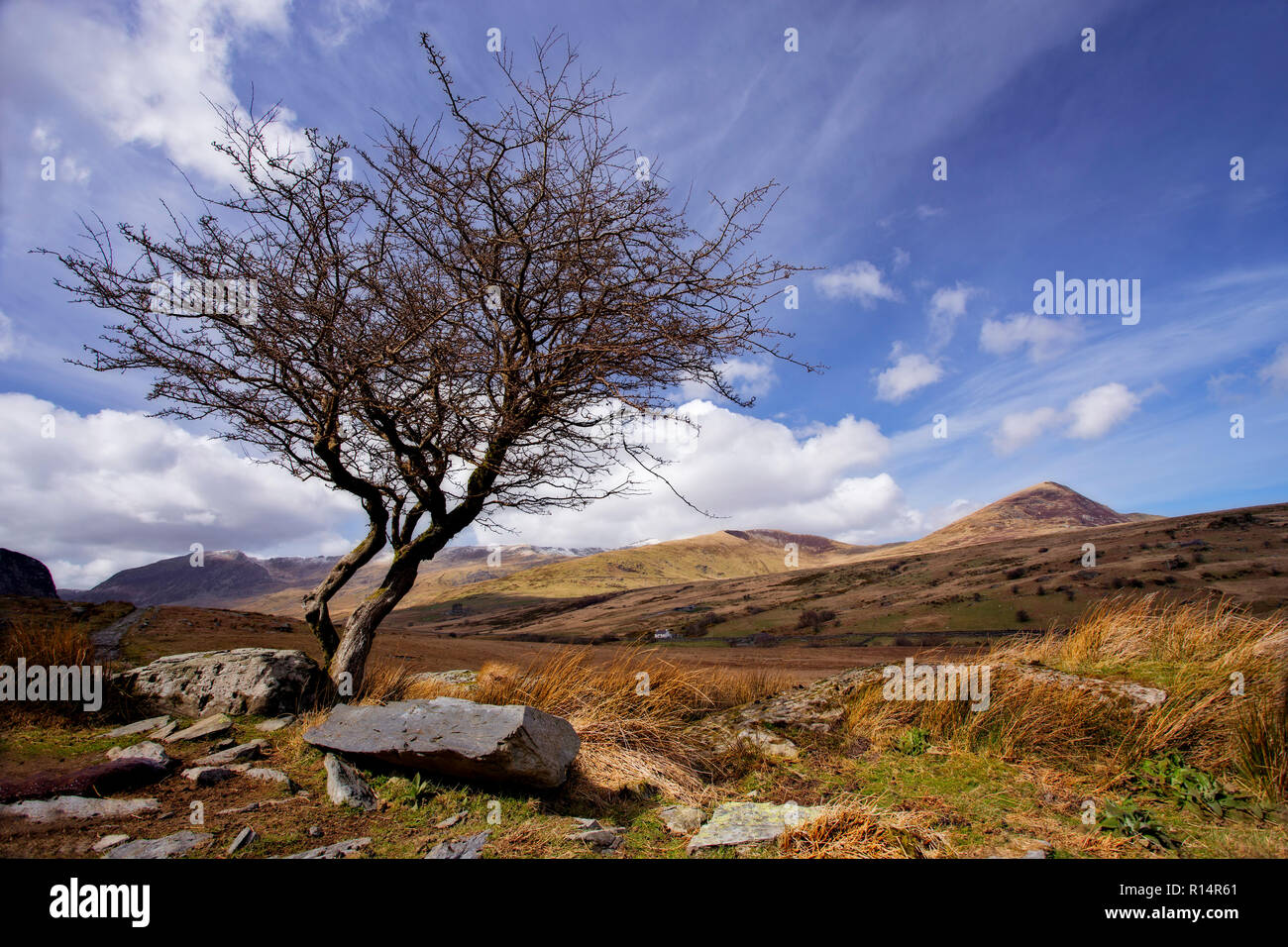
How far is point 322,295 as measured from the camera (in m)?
6.34

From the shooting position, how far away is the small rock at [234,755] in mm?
5117

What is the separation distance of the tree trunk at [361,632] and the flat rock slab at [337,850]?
3.62 meters

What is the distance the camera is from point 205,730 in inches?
233

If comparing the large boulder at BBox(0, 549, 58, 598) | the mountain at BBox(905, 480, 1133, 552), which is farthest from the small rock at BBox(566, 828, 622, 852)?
the mountain at BBox(905, 480, 1133, 552)

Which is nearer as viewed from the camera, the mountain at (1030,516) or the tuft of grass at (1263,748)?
the tuft of grass at (1263,748)

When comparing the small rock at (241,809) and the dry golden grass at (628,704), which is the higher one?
the small rock at (241,809)

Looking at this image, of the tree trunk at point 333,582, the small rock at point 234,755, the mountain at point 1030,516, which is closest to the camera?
the small rock at point 234,755

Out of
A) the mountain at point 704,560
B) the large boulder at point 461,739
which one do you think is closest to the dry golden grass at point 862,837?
the large boulder at point 461,739

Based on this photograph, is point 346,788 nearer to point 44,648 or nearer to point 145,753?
point 145,753

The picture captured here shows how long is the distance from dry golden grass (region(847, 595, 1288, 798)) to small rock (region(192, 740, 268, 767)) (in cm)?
619

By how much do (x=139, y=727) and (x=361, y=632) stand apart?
7.35 ft

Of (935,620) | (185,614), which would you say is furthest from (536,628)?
(185,614)

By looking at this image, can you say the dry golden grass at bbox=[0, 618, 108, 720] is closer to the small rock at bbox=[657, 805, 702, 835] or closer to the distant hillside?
the small rock at bbox=[657, 805, 702, 835]

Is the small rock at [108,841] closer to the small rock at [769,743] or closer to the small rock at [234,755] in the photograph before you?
the small rock at [234,755]
